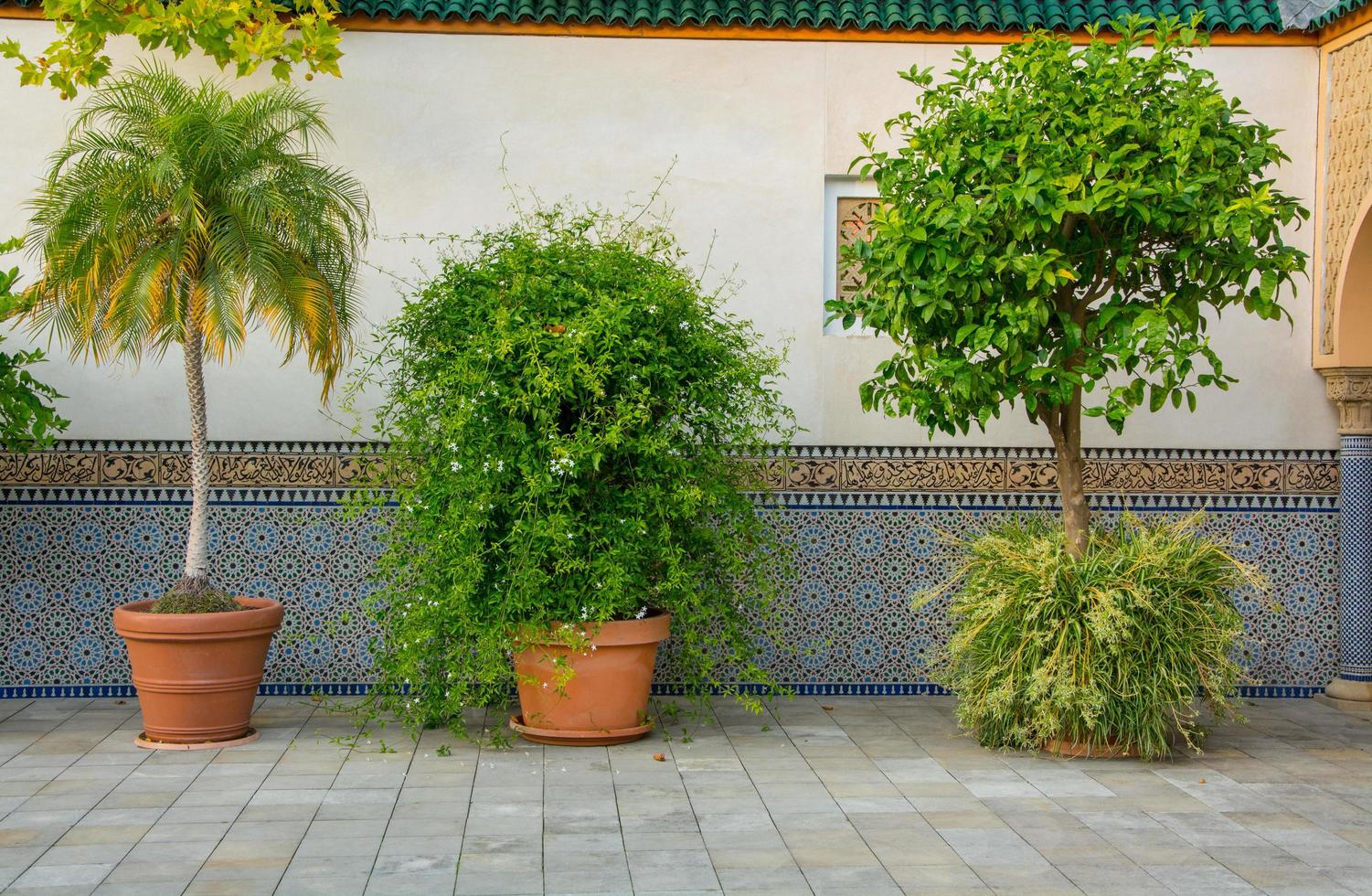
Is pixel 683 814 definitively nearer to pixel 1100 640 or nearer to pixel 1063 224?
pixel 1100 640

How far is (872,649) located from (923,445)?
119 centimetres

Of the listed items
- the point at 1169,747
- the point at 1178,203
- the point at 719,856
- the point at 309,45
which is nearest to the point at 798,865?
the point at 719,856

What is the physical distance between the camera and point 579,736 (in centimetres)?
675

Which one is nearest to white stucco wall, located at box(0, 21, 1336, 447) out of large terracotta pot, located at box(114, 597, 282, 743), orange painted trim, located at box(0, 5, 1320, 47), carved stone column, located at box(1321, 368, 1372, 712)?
orange painted trim, located at box(0, 5, 1320, 47)

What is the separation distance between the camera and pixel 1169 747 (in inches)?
266

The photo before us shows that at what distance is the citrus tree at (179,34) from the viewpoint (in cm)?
653

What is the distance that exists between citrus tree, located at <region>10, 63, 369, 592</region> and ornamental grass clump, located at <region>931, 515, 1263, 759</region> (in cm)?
341

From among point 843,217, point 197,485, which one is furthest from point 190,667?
point 843,217

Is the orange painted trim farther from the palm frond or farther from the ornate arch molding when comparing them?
the palm frond

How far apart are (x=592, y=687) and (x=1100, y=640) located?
2.33m

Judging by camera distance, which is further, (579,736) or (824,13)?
(824,13)

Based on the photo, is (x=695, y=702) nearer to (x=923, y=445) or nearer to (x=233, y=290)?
(x=923, y=445)

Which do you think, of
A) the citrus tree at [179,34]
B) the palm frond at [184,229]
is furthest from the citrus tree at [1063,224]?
the citrus tree at [179,34]

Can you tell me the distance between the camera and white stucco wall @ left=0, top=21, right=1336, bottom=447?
26.1 ft
